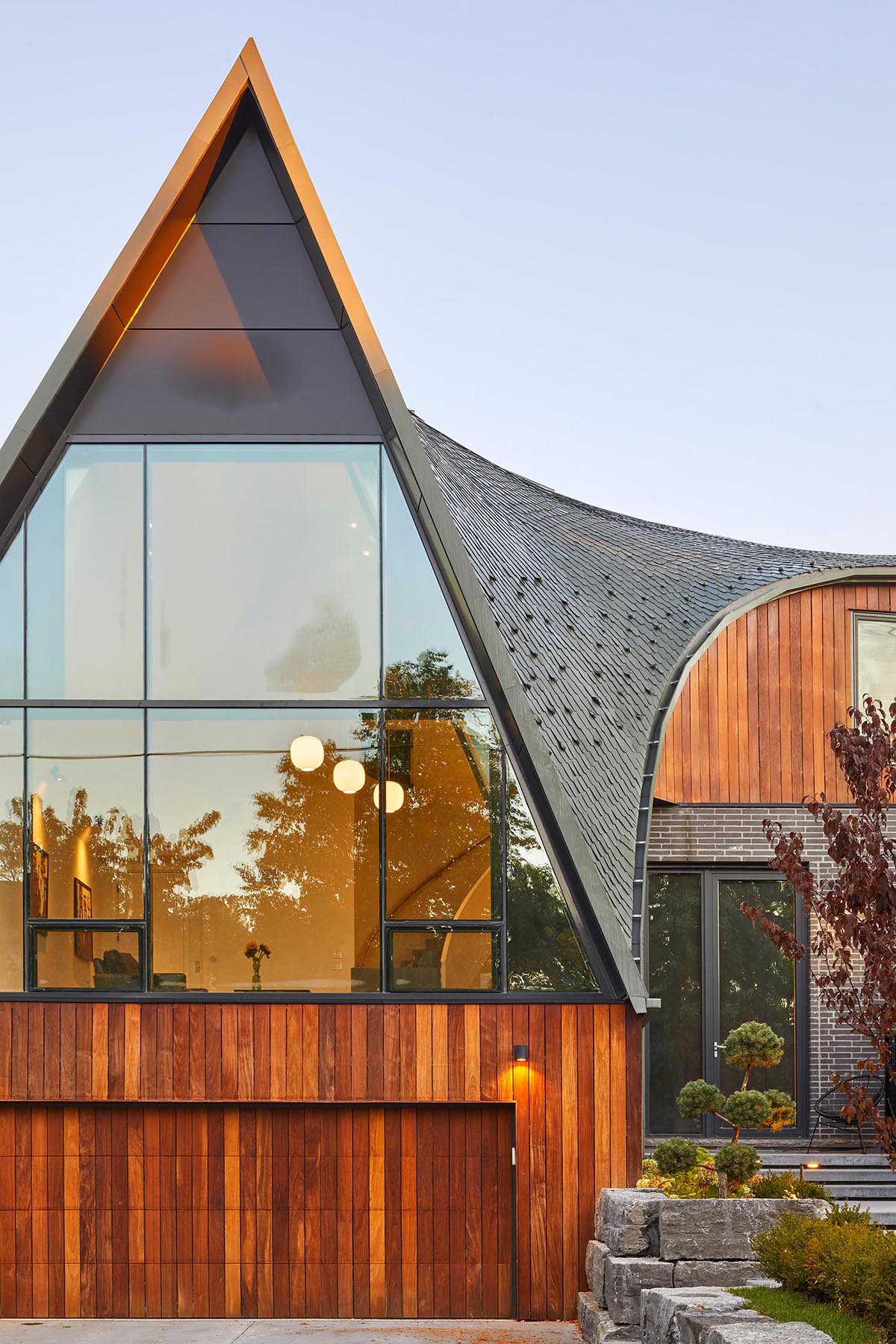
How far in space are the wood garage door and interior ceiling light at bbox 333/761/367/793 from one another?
277 cm

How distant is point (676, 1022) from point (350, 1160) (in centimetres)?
518

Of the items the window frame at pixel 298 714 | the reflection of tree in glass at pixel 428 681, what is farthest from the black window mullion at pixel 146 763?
the reflection of tree in glass at pixel 428 681

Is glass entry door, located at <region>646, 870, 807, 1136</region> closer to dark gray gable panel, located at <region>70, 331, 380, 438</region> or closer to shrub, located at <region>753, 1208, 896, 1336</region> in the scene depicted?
shrub, located at <region>753, 1208, 896, 1336</region>

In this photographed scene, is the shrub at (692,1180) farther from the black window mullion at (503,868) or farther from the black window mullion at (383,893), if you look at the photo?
the black window mullion at (383,893)

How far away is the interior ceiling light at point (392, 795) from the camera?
33.7 feet

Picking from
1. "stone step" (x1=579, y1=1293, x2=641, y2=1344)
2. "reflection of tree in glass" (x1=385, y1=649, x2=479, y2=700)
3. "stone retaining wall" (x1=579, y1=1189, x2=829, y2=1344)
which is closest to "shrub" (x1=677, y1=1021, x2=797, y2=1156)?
"stone retaining wall" (x1=579, y1=1189, x2=829, y2=1344)

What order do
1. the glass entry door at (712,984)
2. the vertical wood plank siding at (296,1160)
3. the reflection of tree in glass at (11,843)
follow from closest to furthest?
1. the vertical wood plank siding at (296,1160)
2. the reflection of tree in glass at (11,843)
3. the glass entry door at (712,984)

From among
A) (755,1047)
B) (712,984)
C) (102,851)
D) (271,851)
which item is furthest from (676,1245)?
(102,851)

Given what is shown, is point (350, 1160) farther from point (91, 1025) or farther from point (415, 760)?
point (415, 760)

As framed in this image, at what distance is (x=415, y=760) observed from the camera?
1034cm

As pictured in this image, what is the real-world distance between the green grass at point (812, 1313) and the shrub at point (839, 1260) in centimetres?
7

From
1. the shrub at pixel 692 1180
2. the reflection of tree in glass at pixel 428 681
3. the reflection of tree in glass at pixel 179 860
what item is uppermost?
the reflection of tree in glass at pixel 428 681

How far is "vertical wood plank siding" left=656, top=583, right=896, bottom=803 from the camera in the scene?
14352 millimetres

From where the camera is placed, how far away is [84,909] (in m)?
10.2
